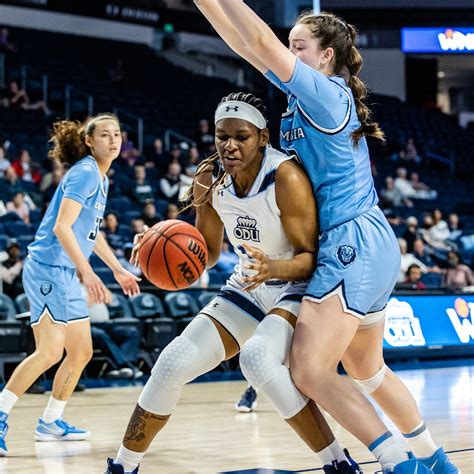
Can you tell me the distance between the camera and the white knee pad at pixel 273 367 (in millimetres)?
3883

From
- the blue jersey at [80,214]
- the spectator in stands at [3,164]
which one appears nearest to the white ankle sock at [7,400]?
the blue jersey at [80,214]

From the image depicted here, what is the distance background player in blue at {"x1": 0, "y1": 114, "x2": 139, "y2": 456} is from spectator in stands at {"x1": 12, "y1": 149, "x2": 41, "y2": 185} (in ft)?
24.4

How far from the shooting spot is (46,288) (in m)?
6.32

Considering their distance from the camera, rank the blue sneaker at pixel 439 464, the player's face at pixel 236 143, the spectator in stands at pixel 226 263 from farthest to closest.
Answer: the spectator in stands at pixel 226 263 → the blue sneaker at pixel 439 464 → the player's face at pixel 236 143

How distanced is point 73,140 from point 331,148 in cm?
291

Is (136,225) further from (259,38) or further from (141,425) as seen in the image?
(259,38)

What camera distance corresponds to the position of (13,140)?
1520cm

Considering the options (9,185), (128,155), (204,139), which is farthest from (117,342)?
(204,139)

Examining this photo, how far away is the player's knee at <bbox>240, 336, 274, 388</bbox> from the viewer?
Answer: 153 inches

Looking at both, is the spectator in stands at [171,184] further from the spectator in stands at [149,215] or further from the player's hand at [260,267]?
the player's hand at [260,267]

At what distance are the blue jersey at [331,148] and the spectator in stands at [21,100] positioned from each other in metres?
13.6

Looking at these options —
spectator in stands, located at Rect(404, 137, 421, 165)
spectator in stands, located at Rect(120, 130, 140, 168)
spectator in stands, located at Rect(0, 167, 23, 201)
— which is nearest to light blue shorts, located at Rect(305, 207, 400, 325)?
spectator in stands, located at Rect(0, 167, 23, 201)

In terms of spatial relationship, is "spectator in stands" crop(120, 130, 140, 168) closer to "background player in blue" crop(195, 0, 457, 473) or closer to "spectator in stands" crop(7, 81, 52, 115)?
"spectator in stands" crop(7, 81, 52, 115)

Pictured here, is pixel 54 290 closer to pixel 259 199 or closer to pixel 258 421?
pixel 258 421
